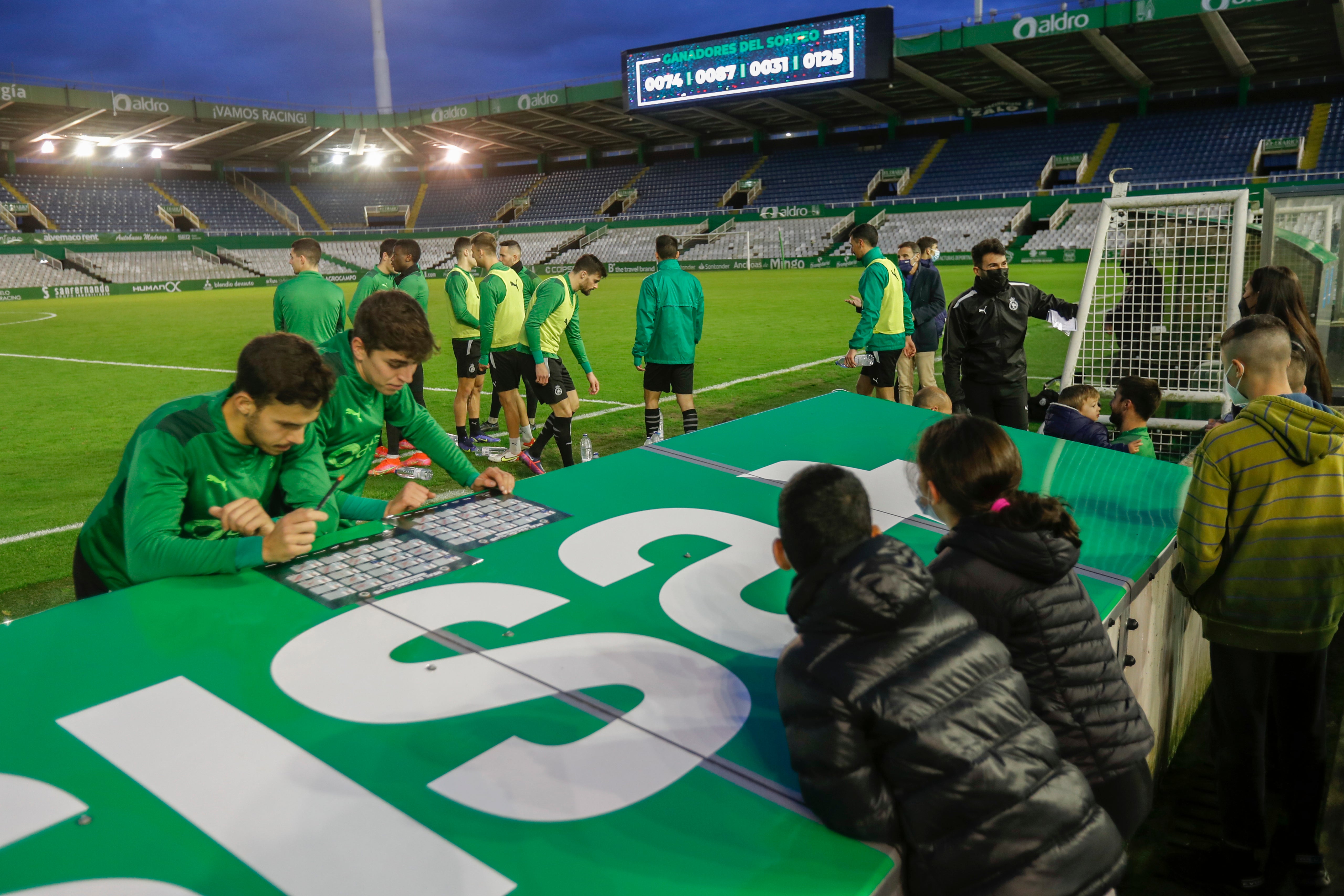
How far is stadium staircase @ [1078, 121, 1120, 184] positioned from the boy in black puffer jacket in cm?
4646

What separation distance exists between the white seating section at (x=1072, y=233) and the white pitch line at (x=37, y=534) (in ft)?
111

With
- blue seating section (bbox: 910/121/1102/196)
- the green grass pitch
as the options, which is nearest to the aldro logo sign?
Result: blue seating section (bbox: 910/121/1102/196)

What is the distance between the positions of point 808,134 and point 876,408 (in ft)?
179

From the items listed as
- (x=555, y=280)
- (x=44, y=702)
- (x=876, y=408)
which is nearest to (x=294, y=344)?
(x=44, y=702)

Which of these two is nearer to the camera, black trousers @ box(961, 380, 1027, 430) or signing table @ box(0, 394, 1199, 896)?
signing table @ box(0, 394, 1199, 896)

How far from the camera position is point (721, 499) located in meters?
3.75

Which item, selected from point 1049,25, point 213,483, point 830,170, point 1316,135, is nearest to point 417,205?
point 830,170

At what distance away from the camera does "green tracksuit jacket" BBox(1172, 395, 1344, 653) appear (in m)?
2.87

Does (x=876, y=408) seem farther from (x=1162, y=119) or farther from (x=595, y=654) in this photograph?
(x=1162, y=119)

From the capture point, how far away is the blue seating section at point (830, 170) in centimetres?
4972

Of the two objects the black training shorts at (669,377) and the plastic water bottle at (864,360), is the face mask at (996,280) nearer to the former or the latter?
the plastic water bottle at (864,360)

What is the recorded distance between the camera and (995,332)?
6.86m

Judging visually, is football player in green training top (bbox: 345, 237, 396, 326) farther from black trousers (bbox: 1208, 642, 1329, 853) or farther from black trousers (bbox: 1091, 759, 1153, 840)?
black trousers (bbox: 1091, 759, 1153, 840)

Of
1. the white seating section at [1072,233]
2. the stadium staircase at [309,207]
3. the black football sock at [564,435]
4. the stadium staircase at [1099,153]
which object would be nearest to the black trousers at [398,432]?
the black football sock at [564,435]
